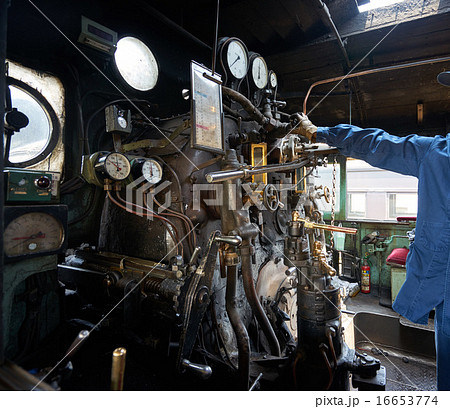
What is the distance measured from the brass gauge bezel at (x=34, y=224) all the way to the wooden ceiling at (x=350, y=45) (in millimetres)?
2849

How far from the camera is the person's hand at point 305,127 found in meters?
1.96

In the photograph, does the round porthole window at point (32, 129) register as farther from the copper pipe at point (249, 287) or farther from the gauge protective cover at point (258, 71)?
the gauge protective cover at point (258, 71)

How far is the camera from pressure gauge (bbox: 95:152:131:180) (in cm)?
193

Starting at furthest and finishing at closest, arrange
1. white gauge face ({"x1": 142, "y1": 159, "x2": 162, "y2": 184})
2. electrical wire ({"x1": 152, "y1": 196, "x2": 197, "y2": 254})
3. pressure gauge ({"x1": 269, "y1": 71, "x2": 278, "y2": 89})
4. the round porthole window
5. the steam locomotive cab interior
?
1. pressure gauge ({"x1": 269, "y1": 71, "x2": 278, "y2": 89})
2. the round porthole window
3. electrical wire ({"x1": 152, "y1": 196, "x2": 197, "y2": 254})
4. white gauge face ({"x1": 142, "y1": 159, "x2": 162, "y2": 184})
5. the steam locomotive cab interior

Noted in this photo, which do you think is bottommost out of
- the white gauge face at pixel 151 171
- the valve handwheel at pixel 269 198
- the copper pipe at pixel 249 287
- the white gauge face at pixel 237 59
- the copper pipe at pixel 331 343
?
the copper pipe at pixel 331 343

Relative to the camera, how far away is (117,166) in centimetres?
199

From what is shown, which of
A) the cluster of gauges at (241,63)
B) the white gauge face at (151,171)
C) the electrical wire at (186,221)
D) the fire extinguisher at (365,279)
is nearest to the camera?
the white gauge face at (151,171)

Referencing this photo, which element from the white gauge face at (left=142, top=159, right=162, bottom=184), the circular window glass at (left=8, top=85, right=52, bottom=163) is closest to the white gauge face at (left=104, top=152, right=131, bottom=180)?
the white gauge face at (left=142, top=159, right=162, bottom=184)

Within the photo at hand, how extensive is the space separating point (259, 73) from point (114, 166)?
2.24m

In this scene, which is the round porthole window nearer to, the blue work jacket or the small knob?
the small knob

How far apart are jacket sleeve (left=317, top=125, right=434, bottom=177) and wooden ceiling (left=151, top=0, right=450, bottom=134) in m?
2.11

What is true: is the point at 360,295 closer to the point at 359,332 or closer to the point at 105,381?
the point at 359,332

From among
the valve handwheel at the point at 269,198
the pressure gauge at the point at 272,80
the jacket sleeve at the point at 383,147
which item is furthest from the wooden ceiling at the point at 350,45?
the valve handwheel at the point at 269,198

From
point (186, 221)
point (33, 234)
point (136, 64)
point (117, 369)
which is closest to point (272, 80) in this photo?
point (136, 64)
